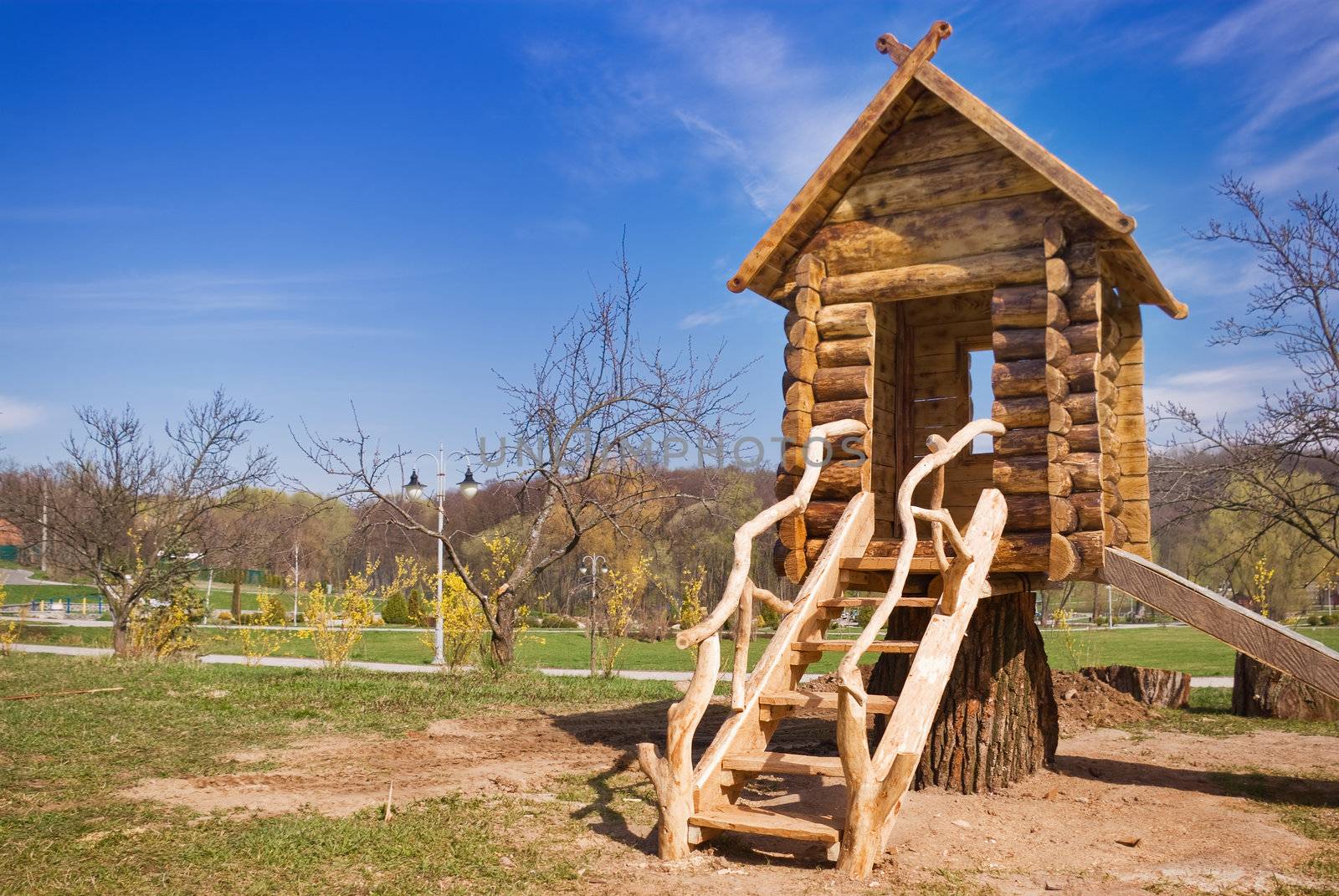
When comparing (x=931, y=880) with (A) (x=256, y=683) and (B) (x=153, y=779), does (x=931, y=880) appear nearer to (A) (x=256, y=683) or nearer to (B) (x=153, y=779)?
(B) (x=153, y=779)

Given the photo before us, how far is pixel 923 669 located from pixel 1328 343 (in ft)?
44.7

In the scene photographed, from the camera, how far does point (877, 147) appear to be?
27.1ft

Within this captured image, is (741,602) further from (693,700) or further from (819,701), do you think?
(819,701)

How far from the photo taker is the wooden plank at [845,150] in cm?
783

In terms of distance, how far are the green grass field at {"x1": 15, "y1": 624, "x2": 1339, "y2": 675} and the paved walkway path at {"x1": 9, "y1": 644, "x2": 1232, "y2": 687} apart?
67cm

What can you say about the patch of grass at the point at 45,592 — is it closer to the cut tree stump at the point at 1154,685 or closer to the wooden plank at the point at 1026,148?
the cut tree stump at the point at 1154,685

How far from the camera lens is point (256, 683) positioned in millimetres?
12227

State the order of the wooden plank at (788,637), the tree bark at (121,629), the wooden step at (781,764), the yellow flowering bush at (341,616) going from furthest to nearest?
1. the tree bark at (121,629)
2. the yellow flowering bush at (341,616)
3. the wooden plank at (788,637)
4. the wooden step at (781,764)

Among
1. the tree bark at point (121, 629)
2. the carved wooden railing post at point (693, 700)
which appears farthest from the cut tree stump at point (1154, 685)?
the tree bark at point (121, 629)

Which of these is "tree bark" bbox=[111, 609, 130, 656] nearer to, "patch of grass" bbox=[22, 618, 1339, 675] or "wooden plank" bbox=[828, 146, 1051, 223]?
"patch of grass" bbox=[22, 618, 1339, 675]

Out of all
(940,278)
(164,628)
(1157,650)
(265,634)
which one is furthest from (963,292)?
(1157,650)

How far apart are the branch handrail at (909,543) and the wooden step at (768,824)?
71cm

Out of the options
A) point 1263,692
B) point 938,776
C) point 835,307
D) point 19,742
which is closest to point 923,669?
point 938,776

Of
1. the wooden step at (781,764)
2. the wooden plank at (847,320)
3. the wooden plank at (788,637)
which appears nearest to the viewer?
the wooden step at (781,764)
